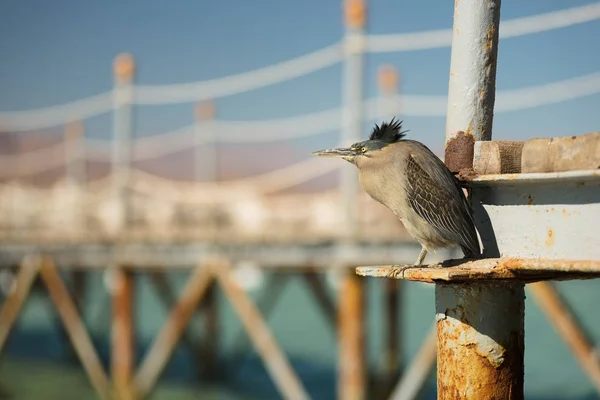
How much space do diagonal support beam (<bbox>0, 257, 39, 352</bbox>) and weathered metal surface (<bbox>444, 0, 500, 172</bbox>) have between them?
12777 millimetres

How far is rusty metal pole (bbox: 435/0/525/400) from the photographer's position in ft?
10.3

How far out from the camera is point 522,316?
3.26 meters

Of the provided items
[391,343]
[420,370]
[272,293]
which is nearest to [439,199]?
[420,370]

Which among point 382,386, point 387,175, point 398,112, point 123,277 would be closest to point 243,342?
point 382,386

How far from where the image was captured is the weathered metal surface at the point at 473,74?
3.32 metres

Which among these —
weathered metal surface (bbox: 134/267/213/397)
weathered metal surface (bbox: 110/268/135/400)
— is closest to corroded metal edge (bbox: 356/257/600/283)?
weathered metal surface (bbox: 134/267/213/397)

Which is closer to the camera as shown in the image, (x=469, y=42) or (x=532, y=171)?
(x=532, y=171)

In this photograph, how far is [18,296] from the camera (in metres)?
15.1

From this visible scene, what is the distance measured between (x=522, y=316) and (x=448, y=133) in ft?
2.54

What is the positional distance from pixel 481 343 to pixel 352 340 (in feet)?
22.2

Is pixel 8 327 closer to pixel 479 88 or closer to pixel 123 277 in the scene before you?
pixel 123 277

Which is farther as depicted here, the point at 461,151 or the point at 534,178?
the point at 461,151

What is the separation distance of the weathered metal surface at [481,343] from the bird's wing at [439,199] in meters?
0.20

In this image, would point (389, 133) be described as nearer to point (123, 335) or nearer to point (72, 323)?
point (123, 335)
